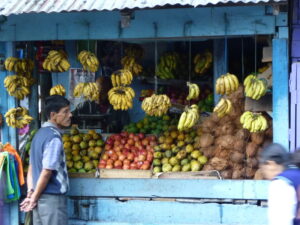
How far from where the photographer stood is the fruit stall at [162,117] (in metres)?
6.80

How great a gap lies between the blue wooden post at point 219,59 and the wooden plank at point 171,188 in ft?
5.70

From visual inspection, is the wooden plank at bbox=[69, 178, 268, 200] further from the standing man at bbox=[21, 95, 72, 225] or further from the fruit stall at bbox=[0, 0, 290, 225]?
the standing man at bbox=[21, 95, 72, 225]

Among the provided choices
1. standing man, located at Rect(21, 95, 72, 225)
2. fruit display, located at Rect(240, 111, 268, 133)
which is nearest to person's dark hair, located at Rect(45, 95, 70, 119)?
standing man, located at Rect(21, 95, 72, 225)

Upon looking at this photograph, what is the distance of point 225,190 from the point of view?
703 cm

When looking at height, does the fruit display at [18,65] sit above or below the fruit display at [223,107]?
above

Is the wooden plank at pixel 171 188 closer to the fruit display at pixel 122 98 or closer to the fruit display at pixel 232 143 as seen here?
the fruit display at pixel 232 143

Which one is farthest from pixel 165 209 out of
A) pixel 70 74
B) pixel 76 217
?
pixel 70 74

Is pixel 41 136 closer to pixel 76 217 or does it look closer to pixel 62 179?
pixel 62 179

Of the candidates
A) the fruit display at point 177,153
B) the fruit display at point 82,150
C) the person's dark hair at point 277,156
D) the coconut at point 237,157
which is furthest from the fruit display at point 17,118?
the person's dark hair at point 277,156

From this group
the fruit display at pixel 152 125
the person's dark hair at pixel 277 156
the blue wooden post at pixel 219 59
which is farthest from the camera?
the blue wooden post at pixel 219 59

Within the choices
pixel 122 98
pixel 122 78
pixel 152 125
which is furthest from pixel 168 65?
pixel 122 98

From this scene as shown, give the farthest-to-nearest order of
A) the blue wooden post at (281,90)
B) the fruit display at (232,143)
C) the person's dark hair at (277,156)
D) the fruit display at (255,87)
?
the fruit display at (232,143) < the fruit display at (255,87) < the blue wooden post at (281,90) < the person's dark hair at (277,156)

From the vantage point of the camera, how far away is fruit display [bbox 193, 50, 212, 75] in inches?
334

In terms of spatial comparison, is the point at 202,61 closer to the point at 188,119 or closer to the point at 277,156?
the point at 188,119
